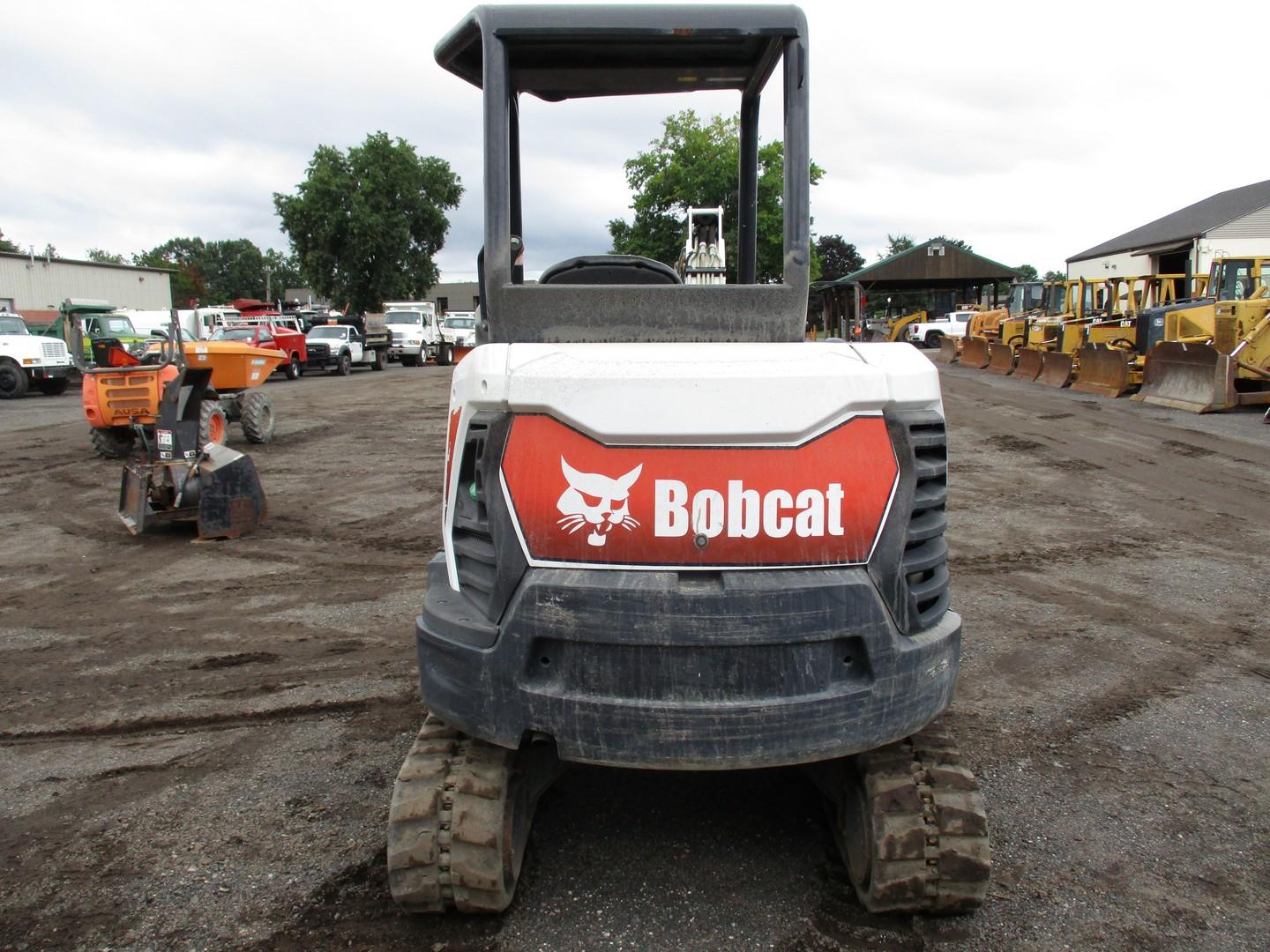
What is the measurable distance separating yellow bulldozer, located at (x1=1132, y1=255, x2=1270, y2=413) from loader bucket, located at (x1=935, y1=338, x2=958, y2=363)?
12599 mm

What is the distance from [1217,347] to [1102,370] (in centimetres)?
289

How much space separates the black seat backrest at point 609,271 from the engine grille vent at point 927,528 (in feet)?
4.27

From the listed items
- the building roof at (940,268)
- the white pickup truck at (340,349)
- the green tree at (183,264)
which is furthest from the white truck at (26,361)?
the green tree at (183,264)

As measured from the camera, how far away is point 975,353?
95.0ft

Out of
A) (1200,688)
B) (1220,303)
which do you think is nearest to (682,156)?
(1200,688)

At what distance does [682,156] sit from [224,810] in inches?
188

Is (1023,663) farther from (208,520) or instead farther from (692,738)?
(208,520)

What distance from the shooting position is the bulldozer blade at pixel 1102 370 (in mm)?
18500

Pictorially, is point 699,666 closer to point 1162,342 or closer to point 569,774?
point 569,774

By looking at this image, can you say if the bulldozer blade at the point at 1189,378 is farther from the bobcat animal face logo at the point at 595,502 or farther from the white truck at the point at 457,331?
the white truck at the point at 457,331

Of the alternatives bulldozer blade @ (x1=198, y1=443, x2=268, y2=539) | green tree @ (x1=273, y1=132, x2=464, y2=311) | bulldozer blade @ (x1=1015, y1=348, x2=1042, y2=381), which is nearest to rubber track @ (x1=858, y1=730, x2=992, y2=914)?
bulldozer blade @ (x1=198, y1=443, x2=268, y2=539)

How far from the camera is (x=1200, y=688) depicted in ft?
15.7

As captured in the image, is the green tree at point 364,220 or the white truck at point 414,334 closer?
the white truck at point 414,334

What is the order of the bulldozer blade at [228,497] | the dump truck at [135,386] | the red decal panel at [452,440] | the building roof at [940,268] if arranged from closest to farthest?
the red decal panel at [452,440]
the bulldozer blade at [228,497]
the dump truck at [135,386]
the building roof at [940,268]
